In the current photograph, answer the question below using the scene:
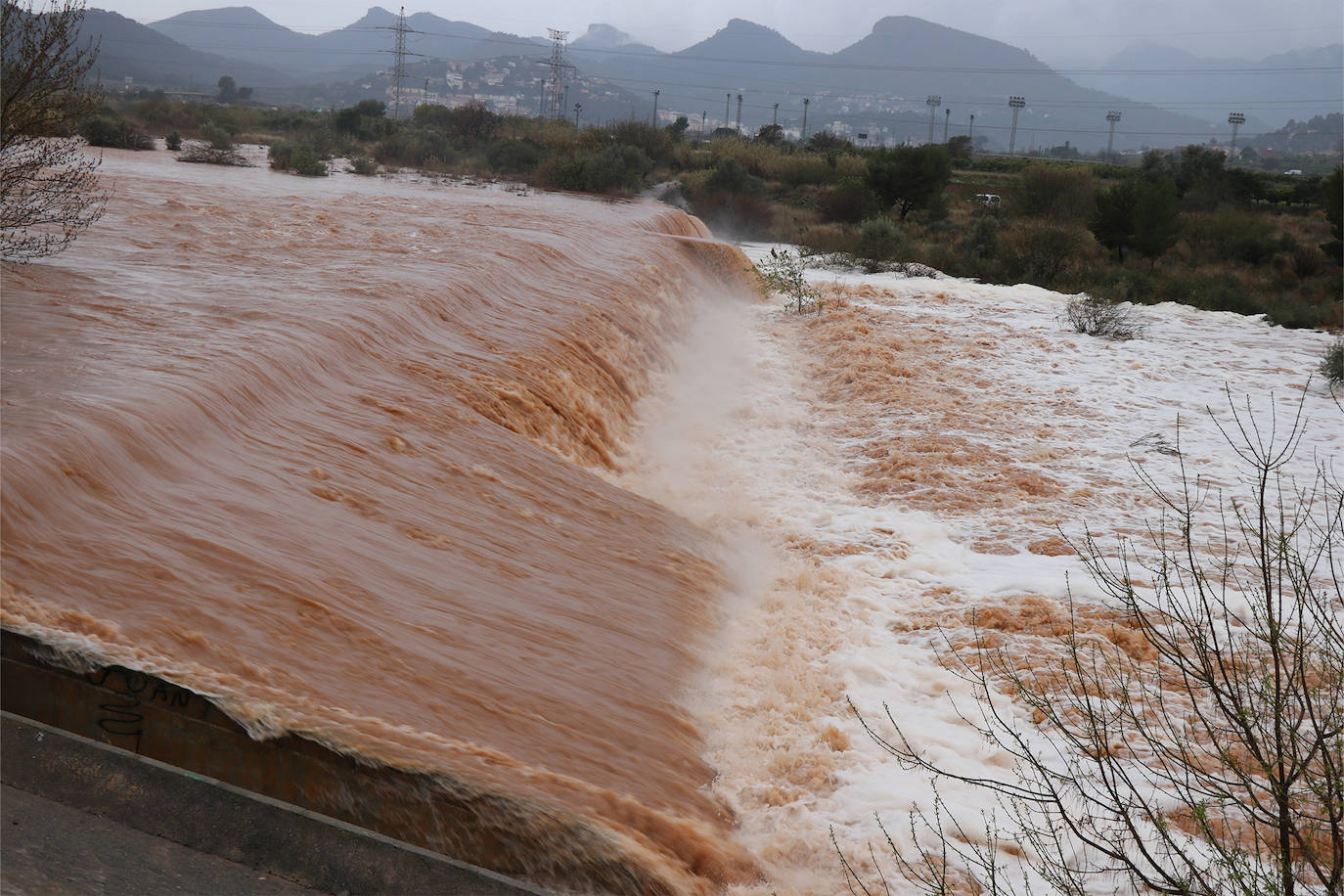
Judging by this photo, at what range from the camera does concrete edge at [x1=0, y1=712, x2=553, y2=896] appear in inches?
117

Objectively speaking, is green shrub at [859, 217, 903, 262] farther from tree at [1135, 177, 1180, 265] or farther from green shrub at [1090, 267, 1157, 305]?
tree at [1135, 177, 1180, 265]

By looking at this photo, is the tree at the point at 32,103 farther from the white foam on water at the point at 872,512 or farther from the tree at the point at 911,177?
the tree at the point at 911,177

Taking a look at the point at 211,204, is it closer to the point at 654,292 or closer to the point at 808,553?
the point at 654,292

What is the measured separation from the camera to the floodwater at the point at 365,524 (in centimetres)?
367

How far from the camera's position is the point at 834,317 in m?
14.9

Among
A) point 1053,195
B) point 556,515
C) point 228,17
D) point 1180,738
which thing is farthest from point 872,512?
point 228,17

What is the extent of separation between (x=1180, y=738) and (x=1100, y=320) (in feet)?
37.1

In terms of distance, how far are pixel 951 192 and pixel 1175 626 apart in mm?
34745

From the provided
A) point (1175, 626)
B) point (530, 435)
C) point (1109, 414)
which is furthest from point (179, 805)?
point (1109, 414)

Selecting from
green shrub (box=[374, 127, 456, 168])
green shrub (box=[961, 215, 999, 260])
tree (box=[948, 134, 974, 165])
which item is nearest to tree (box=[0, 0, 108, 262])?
green shrub (box=[961, 215, 999, 260])

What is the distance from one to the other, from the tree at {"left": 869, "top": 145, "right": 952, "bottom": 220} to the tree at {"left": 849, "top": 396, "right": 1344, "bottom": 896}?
23847 mm

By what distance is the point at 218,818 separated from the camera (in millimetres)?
3059

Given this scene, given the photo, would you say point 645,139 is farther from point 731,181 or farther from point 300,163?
point 300,163

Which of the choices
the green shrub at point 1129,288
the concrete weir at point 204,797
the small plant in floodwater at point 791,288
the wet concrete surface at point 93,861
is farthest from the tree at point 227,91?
the wet concrete surface at point 93,861
